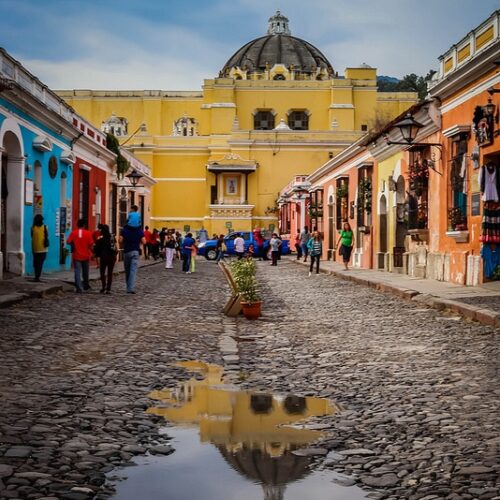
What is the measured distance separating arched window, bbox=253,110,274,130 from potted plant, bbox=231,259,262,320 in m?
52.7

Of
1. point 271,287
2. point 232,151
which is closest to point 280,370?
point 271,287

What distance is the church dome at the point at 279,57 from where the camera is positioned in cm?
7125

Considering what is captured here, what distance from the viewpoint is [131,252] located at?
16922mm

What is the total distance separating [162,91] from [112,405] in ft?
210

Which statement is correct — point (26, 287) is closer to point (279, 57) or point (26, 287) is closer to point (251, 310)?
point (251, 310)

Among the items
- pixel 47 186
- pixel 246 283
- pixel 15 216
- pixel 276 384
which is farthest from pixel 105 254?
pixel 276 384

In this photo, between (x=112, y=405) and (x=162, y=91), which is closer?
(x=112, y=405)

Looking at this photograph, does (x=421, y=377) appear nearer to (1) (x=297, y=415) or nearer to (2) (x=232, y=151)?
(1) (x=297, y=415)

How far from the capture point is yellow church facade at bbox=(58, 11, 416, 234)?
58906 mm

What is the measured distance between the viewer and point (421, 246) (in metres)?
20.8

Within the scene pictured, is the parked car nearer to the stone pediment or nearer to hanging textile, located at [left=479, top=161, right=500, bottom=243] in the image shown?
the stone pediment

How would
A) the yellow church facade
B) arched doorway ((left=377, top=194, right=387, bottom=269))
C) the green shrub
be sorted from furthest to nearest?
the yellow church facade
arched doorway ((left=377, top=194, right=387, bottom=269))
the green shrub

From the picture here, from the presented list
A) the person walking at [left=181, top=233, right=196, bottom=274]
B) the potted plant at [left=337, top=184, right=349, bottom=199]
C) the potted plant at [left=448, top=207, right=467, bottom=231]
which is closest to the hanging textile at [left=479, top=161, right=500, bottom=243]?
the potted plant at [left=448, top=207, right=467, bottom=231]

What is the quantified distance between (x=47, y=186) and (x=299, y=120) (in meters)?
44.2
